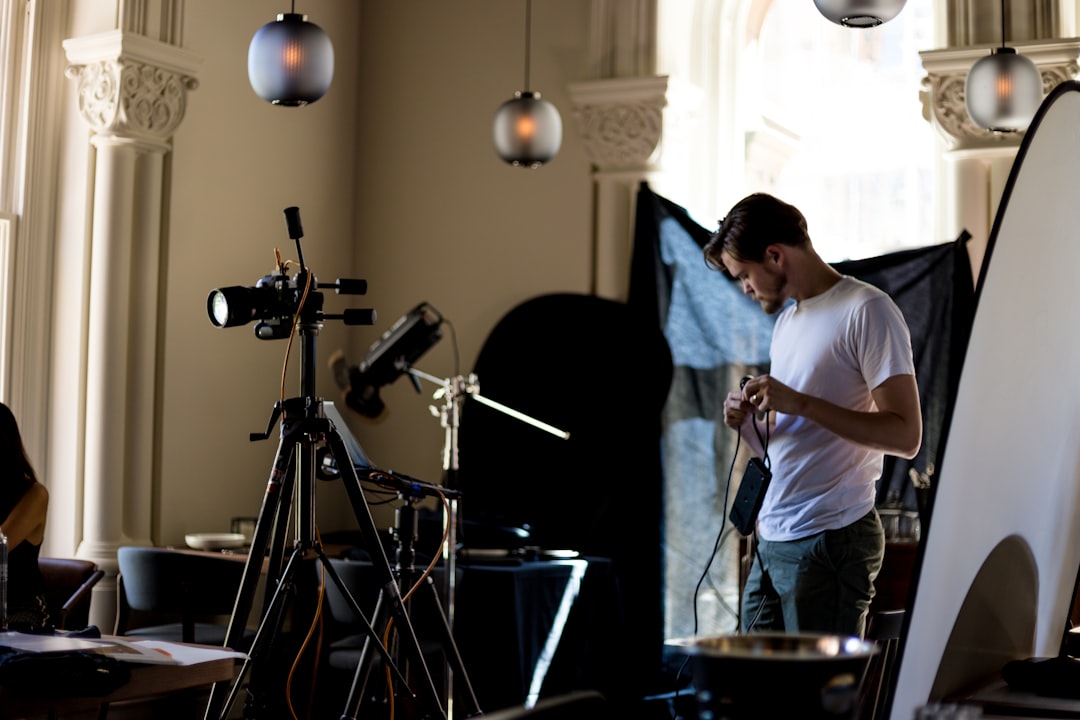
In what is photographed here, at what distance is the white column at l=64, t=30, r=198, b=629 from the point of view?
510 cm

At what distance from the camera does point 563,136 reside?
5926mm

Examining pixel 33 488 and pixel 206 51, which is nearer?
pixel 33 488

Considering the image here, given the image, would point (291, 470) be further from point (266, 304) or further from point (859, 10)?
point (859, 10)

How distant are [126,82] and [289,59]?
4.05 feet

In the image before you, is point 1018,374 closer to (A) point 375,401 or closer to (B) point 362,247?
(A) point 375,401

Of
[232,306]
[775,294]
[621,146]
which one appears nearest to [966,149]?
[621,146]

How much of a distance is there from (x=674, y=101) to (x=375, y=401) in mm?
1923

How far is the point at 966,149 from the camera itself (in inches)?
201

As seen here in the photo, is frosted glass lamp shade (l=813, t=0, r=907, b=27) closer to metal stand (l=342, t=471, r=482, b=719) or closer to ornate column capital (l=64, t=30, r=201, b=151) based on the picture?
metal stand (l=342, t=471, r=482, b=719)

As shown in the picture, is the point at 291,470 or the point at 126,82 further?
the point at 126,82

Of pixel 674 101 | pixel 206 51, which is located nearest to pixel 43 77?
pixel 206 51

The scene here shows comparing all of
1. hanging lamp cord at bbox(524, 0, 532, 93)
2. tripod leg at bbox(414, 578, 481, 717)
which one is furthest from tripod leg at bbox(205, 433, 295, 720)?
hanging lamp cord at bbox(524, 0, 532, 93)

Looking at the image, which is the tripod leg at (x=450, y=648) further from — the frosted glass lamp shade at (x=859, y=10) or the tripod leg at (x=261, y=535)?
the frosted glass lamp shade at (x=859, y=10)

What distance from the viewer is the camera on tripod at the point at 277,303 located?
2949mm
